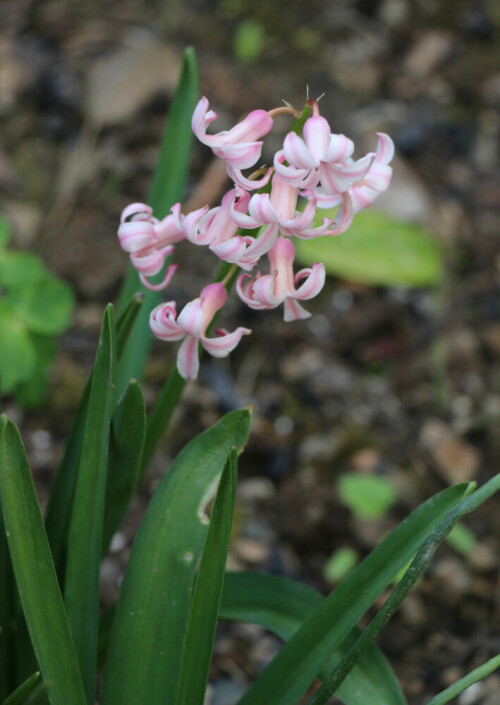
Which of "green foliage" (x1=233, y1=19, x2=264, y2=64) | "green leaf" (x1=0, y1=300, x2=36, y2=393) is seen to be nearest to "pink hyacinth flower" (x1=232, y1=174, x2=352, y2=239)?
"green leaf" (x1=0, y1=300, x2=36, y2=393)

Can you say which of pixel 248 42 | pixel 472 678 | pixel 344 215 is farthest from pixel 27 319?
pixel 248 42

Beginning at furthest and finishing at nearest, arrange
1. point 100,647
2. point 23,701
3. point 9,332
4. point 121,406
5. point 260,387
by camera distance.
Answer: point 260,387
point 9,332
point 100,647
point 121,406
point 23,701

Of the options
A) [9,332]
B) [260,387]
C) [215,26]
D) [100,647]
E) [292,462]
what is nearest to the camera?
[100,647]

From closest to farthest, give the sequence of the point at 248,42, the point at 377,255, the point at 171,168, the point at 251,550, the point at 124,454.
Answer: the point at 124,454 < the point at 171,168 < the point at 251,550 < the point at 377,255 < the point at 248,42

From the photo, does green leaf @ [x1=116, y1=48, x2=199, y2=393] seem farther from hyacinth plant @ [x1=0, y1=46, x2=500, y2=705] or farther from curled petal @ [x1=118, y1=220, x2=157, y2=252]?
curled petal @ [x1=118, y1=220, x2=157, y2=252]

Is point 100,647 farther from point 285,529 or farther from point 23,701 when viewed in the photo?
point 285,529

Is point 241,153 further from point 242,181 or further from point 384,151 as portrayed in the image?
point 384,151

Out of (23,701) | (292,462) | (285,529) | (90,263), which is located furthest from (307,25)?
(23,701)

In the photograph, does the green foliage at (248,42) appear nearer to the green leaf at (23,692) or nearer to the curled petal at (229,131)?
the curled petal at (229,131)
